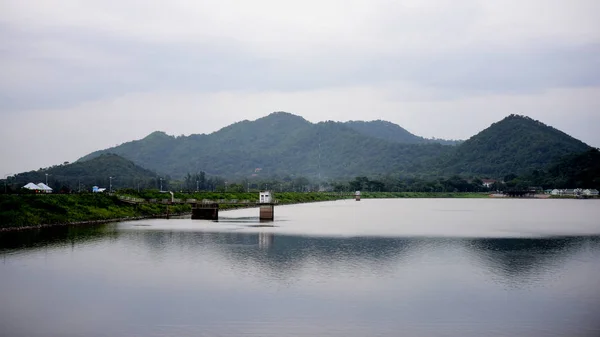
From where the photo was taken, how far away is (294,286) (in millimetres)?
41531

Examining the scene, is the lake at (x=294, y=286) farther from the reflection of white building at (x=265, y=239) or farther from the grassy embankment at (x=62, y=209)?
the grassy embankment at (x=62, y=209)

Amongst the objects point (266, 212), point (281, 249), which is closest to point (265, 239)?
point (281, 249)

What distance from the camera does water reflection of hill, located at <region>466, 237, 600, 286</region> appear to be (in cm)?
4816

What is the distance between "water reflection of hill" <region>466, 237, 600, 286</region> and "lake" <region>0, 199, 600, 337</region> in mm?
182

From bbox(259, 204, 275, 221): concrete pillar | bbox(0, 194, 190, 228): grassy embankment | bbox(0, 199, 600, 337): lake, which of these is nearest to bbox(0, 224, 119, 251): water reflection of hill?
bbox(0, 199, 600, 337): lake

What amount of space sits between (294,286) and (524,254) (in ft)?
102

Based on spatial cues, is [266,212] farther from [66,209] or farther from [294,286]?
[294,286]

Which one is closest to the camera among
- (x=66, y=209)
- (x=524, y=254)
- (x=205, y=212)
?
(x=524, y=254)

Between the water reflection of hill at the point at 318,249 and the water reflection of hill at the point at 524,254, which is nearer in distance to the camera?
the water reflection of hill at the point at 524,254

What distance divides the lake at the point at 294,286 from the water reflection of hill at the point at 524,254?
18 cm

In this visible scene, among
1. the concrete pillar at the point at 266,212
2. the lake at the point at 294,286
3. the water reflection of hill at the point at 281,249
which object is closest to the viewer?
the lake at the point at 294,286

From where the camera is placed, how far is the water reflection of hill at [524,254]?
158ft

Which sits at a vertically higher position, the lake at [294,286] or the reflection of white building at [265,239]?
the reflection of white building at [265,239]

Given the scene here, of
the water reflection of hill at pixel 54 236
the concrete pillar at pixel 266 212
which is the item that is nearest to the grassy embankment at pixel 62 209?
the water reflection of hill at pixel 54 236
